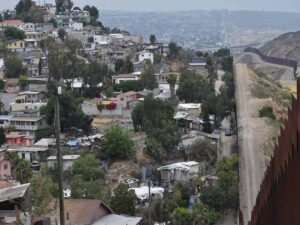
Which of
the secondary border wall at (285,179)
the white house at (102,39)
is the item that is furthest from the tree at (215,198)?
the white house at (102,39)

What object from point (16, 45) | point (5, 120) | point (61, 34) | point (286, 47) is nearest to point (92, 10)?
point (61, 34)

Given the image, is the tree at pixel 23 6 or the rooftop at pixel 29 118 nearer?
the rooftop at pixel 29 118

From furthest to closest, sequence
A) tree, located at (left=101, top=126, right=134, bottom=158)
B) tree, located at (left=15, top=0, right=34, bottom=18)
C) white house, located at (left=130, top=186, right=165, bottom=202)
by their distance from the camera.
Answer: tree, located at (left=15, top=0, right=34, bottom=18) < tree, located at (left=101, top=126, right=134, bottom=158) < white house, located at (left=130, top=186, right=165, bottom=202)

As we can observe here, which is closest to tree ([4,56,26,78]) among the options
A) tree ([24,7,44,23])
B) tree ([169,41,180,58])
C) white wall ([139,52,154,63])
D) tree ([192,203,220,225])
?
white wall ([139,52,154,63])

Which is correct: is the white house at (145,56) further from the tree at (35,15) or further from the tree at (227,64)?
the tree at (35,15)

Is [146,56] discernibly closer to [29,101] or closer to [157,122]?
[29,101]

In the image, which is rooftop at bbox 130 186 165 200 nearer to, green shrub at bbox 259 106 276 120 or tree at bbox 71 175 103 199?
tree at bbox 71 175 103 199
